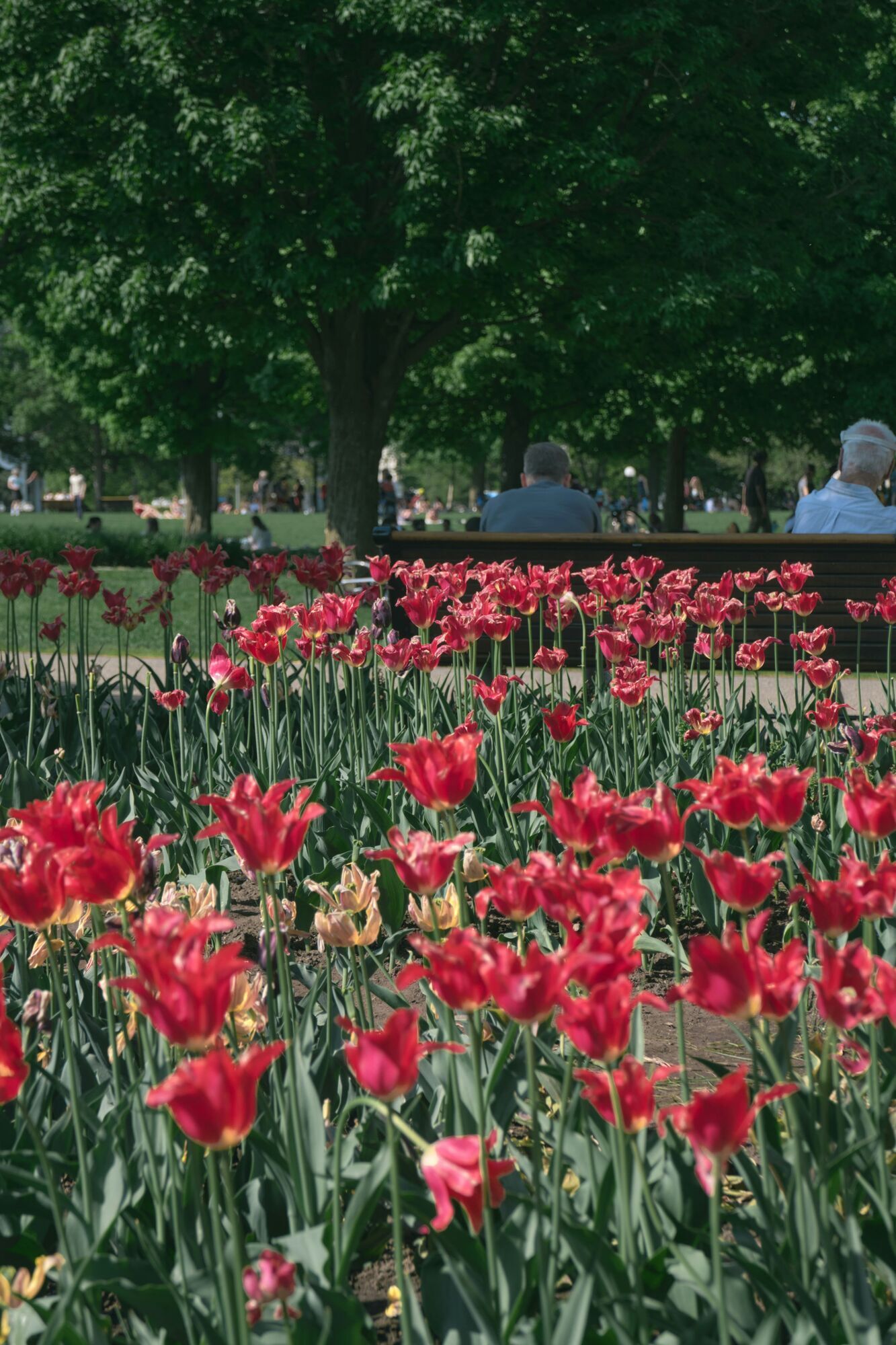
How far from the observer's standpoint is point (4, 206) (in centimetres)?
1605

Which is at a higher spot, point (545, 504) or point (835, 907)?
point (545, 504)

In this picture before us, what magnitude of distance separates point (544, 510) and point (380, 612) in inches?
128

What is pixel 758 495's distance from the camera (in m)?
29.0

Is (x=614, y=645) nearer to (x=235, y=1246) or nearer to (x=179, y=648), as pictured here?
(x=179, y=648)

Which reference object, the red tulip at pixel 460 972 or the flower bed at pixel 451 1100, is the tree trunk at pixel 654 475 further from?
the red tulip at pixel 460 972

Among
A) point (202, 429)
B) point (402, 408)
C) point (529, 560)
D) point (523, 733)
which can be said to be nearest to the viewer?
point (523, 733)

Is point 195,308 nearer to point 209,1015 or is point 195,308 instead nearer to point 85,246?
point 85,246

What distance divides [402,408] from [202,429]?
453cm

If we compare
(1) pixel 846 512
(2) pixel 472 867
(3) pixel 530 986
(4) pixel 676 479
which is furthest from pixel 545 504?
(4) pixel 676 479

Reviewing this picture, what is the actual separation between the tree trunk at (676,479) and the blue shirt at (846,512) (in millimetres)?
22336

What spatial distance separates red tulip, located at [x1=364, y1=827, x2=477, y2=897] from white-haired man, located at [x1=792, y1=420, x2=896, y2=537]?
5.71 meters

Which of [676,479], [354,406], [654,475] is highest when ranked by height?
[354,406]

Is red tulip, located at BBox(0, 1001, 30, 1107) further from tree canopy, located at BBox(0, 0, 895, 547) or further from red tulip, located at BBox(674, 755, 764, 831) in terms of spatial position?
tree canopy, located at BBox(0, 0, 895, 547)

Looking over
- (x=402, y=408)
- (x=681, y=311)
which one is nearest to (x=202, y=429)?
(x=402, y=408)
